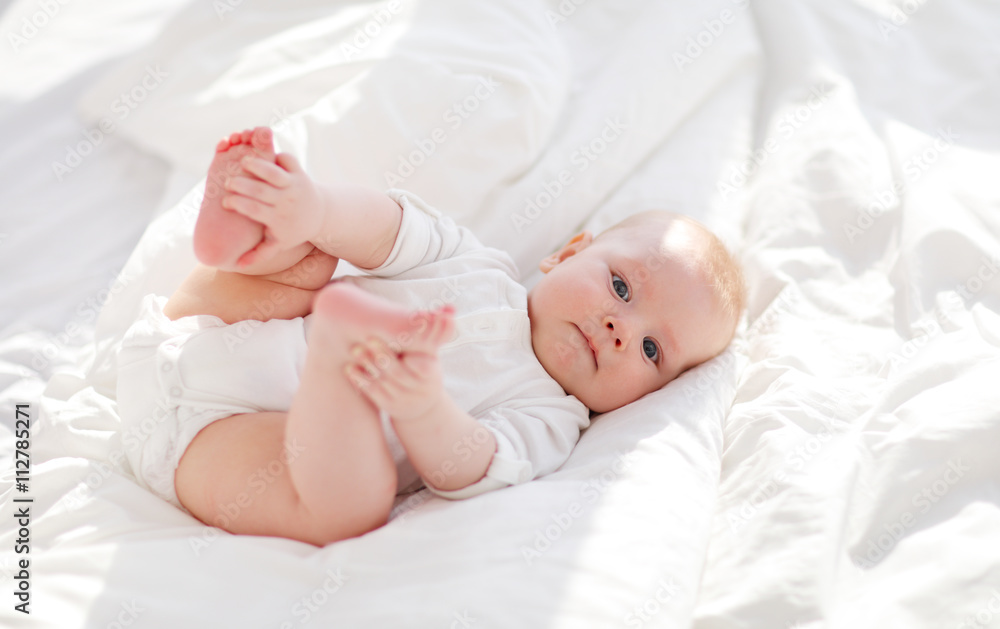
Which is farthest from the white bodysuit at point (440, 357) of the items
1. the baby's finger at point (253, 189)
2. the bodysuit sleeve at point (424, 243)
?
the baby's finger at point (253, 189)

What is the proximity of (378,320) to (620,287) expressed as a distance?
0.54m

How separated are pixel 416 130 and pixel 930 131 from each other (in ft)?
3.69

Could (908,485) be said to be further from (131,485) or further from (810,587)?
(131,485)

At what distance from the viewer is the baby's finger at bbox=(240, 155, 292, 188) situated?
3.24 ft

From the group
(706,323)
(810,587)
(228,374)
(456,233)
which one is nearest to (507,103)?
(456,233)

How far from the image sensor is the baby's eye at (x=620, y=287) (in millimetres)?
1262

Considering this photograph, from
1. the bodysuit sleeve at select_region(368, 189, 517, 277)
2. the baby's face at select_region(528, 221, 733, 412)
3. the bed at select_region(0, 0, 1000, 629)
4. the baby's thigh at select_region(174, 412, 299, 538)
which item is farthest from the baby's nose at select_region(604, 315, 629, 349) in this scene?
the baby's thigh at select_region(174, 412, 299, 538)

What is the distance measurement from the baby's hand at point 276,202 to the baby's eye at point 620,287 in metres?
0.51

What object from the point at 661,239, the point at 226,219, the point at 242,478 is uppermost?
the point at 661,239

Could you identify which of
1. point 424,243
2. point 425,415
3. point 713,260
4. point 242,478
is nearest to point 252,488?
point 242,478

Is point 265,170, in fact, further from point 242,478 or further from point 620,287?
point 620,287

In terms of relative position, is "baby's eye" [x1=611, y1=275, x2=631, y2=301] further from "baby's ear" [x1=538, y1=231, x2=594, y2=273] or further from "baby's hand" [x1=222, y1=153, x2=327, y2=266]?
"baby's hand" [x1=222, y1=153, x2=327, y2=266]

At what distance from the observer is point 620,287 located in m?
1.27

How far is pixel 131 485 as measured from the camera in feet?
3.37
